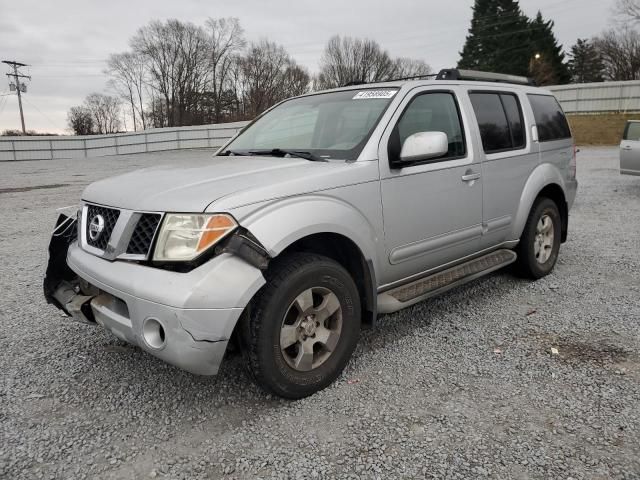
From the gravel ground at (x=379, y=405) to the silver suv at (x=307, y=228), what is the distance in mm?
327

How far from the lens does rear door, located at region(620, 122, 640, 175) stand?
32.4 ft

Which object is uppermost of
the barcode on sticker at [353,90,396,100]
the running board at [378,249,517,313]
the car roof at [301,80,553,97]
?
the car roof at [301,80,553,97]

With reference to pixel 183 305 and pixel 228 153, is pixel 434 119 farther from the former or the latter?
pixel 183 305

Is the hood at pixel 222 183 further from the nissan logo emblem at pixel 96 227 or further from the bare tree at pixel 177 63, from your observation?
the bare tree at pixel 177 63

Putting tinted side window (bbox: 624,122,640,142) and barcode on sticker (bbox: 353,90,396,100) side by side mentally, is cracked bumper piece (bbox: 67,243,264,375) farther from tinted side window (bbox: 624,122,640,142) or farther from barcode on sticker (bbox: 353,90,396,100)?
tinted side window (bbox: 624,122,640,142)

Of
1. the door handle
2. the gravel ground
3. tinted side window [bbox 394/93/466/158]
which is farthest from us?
the door handle

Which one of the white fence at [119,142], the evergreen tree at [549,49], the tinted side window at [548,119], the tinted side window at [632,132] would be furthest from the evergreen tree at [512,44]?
the tinted side window at [548,119]

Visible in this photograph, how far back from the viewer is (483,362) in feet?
10.5

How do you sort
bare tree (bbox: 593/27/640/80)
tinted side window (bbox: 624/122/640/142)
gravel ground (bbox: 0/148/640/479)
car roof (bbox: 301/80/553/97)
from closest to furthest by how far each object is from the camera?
gravel ground (bbox: 0/148/640/479), car roof (bbox: 301/80/553/97), tinted side window (bbox: 624/122/640/142), bare tree (bbox: 593/27/640/80)

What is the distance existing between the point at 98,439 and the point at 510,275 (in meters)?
4.04

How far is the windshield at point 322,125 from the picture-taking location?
10.8 ft

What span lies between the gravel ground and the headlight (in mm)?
955

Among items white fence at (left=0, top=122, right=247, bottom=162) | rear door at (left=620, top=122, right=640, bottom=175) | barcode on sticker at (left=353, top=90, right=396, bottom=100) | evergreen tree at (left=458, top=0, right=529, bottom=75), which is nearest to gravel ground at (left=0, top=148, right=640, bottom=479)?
barcode on sticker at (left=353, top=90, right=396, bottom=100)

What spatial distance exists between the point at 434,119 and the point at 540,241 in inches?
79.6
